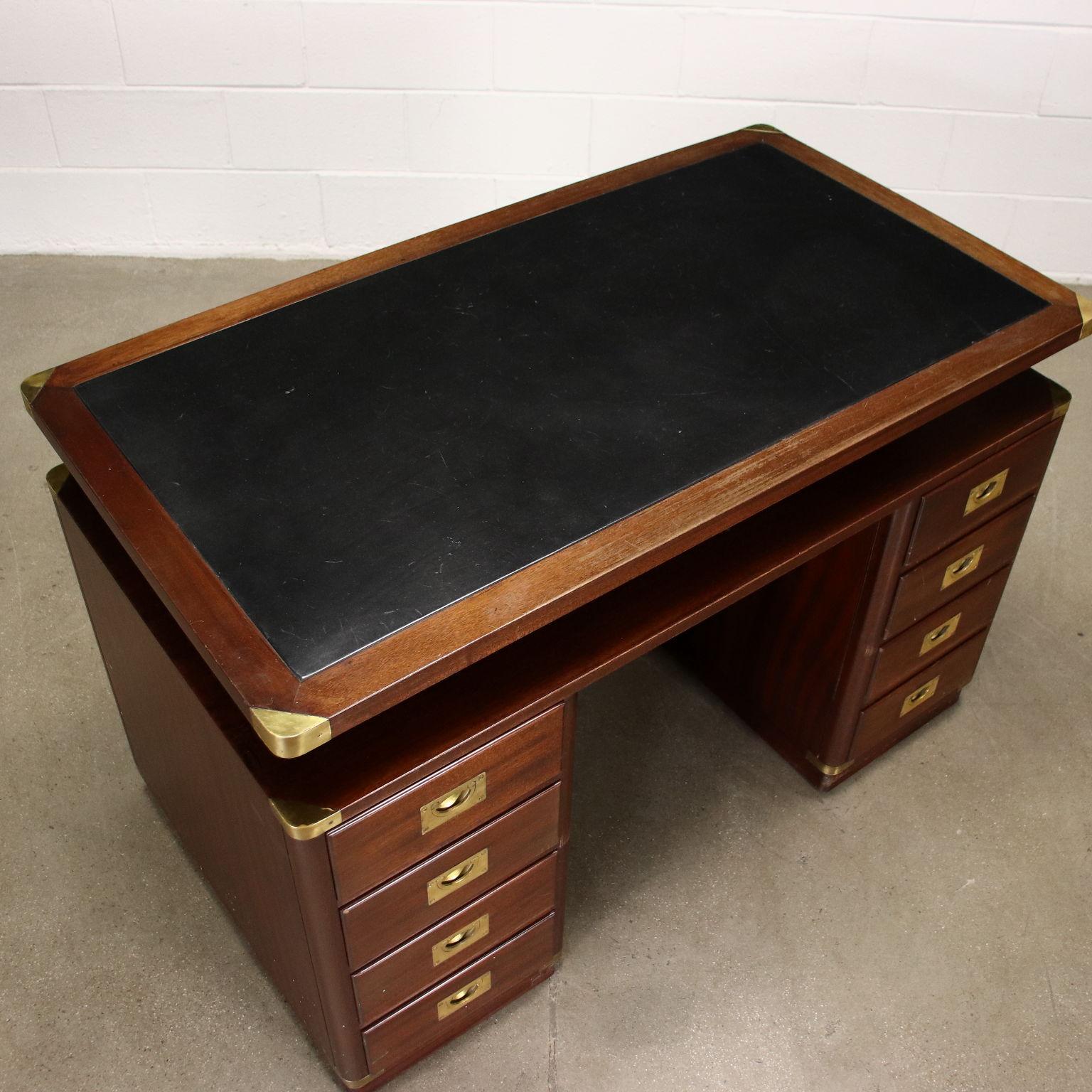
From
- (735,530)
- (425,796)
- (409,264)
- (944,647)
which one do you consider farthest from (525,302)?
(944,647)

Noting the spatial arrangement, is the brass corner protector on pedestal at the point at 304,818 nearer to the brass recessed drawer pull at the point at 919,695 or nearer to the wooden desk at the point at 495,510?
the wooden desk at the point at 495,510

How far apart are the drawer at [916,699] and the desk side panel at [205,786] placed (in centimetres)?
95

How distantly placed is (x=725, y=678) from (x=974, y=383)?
2.55ft

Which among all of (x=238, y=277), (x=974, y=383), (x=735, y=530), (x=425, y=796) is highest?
(x=974, y=383)

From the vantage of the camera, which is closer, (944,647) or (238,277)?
(944,647)

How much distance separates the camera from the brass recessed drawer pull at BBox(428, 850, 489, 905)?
1.51 meters

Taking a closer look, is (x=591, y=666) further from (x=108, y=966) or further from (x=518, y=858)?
(x=108, y=966)

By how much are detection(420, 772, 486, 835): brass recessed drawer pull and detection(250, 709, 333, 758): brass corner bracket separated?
25 centimetres

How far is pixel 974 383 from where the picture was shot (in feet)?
5.28

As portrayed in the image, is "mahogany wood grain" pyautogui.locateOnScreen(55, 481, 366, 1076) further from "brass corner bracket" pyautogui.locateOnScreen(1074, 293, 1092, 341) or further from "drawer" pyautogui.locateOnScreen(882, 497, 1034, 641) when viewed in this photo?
"brass corner bracket" pyautogui.locateOnScreen(1074, 293, 1092, 341)

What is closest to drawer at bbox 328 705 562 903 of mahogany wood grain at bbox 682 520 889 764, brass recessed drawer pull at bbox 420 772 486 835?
brass recessed drawer pull at bbox 420 772 486 835

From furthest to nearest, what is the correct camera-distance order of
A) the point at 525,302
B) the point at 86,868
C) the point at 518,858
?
the point at 86,868
the point at 525,302
the point at 518,858

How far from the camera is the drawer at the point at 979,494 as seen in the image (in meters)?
1.77

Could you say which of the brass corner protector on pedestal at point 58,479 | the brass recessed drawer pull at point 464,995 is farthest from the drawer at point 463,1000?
the brass corner protector on pedestal at point 58,479
